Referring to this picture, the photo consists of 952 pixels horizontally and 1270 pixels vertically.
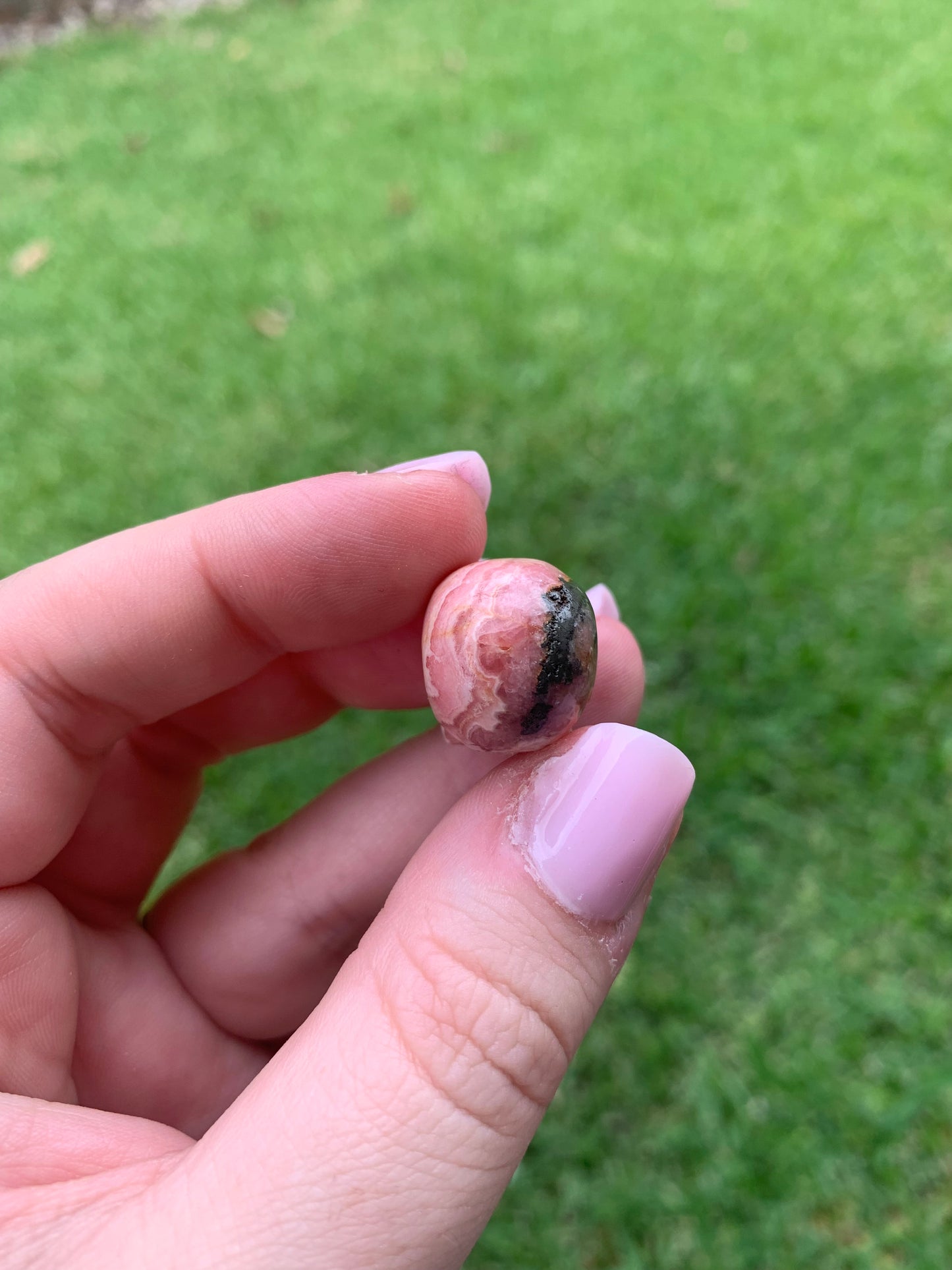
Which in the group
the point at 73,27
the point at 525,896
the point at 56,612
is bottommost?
the point at 525,896

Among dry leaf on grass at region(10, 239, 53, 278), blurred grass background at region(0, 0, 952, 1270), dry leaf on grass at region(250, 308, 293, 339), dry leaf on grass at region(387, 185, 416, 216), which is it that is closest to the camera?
blurred grass background at region(0, 0, 952, 1270)

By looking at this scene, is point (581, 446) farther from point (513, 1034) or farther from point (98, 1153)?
point (98, 1153)

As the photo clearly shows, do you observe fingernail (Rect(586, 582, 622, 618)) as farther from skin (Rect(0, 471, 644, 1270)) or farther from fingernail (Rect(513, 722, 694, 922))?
fingernail (Rect(513, 722, 694, 922))

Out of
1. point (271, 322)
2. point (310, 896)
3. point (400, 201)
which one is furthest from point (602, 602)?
point (400, 201)

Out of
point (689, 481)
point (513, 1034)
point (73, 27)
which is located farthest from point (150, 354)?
point (73, 27)

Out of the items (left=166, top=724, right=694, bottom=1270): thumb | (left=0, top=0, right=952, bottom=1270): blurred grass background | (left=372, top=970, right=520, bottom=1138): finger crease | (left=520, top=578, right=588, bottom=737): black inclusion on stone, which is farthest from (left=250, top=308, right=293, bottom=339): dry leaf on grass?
(left=372, top=970, right=520, bottom=1138): finger crease

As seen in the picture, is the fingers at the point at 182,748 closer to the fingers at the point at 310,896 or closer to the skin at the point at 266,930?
the skin at the point at 266,930

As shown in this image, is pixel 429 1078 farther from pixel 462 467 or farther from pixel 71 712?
pixel 462 467
